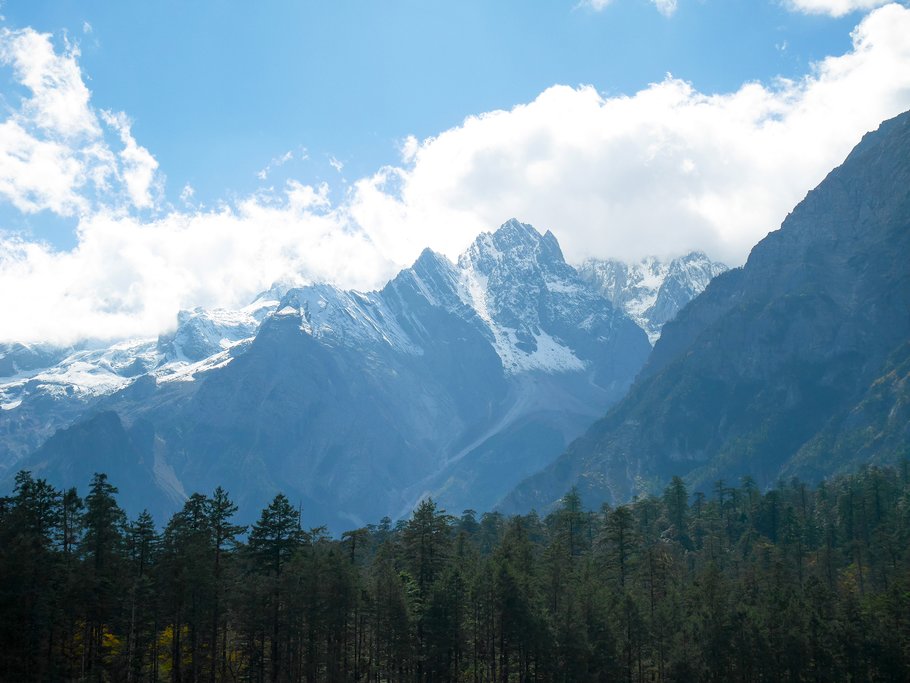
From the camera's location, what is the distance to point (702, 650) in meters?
96.2

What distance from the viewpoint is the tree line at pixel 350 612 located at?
87.1 meters

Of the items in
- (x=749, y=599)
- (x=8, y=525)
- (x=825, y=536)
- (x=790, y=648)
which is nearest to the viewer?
(x=8, y=525)

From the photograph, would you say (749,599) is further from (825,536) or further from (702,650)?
(825,536)

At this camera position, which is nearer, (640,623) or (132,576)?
(132,576)

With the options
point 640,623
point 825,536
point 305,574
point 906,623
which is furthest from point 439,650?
point 825,536

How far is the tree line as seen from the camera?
87.1 m

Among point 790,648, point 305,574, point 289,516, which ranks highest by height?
point 289,516

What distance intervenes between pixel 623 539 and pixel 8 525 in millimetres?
68508

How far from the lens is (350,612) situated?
97438 mm

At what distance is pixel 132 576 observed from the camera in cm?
9162

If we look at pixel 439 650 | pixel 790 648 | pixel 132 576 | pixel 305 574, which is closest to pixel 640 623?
pixel 790 648

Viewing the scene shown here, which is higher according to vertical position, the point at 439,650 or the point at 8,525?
the point at 8,525

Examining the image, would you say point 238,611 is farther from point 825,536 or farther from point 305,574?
point 825,536

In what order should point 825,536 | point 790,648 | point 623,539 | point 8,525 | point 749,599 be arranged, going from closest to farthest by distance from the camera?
point 8,525 < point 790,648 < point 749,599 < point 623,539 < point 825,536
